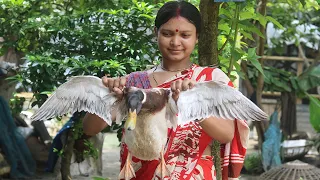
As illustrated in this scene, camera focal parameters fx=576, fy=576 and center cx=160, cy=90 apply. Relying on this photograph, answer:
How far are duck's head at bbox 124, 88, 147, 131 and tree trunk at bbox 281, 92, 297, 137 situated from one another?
6869 mm

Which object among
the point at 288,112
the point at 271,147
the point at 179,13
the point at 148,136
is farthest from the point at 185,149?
the point at 288,112

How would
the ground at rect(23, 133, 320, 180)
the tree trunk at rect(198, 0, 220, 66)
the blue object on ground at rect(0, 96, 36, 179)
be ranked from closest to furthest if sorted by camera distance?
the tree trunk at rect(198, 0, 220, 66), the blue object on ground at rect(0, 96, 36, 179), the ground at rect(23, 133, 320, 180)

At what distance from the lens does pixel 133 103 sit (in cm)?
184

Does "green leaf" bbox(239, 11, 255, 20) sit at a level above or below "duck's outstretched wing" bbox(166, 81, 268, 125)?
above

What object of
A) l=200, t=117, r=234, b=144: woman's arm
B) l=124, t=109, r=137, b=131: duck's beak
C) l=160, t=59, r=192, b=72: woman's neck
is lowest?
l=200, t=117, r=234, b=144: woman's arm

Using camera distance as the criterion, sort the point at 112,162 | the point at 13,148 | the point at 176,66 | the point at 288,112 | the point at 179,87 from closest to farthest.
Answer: the point at 179,87 → the point at 176,66 → the point at 13,148 → the point at 112,162 → the point at 288,112

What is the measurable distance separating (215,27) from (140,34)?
1.64 meters

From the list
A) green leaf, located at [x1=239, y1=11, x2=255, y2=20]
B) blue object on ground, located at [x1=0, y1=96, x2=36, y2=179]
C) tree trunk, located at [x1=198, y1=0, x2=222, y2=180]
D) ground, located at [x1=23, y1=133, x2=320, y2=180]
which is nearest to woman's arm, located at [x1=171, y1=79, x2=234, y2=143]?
tree trunk, located at [x1=198, y1=0, x2=222, y2=180]

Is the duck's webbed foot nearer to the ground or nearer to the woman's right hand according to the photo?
the woman's right hand

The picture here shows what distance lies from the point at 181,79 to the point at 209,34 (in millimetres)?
667

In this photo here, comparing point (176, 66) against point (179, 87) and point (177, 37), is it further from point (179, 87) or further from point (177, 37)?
point (179, 87)

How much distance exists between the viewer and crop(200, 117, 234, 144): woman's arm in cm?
208

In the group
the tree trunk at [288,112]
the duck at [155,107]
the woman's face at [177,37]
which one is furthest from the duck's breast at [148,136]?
the tree trunk at [288,112]

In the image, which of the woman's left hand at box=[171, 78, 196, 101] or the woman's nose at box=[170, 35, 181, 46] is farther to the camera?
the woman's nose at box=[170, 35, 181, 46]
